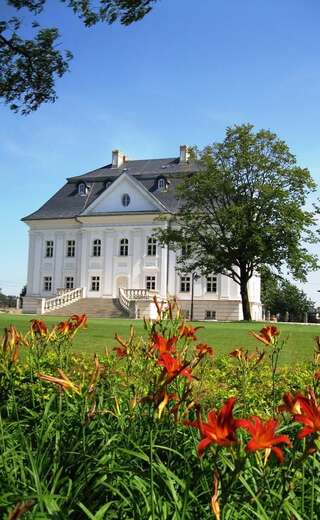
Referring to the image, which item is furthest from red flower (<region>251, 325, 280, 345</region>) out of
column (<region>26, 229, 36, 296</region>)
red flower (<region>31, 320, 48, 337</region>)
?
column (<region>26, 229, 36, 296</region>)

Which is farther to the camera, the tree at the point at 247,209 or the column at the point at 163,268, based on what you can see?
the column at the point at 163,268

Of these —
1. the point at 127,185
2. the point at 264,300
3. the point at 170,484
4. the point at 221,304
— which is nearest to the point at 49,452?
the point at 170,484

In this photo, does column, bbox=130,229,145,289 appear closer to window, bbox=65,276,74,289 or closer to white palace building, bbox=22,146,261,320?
white palace building, bbox=22,146,261,320

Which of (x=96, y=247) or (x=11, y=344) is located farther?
(x=96, y=247)

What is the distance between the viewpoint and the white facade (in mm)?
46656

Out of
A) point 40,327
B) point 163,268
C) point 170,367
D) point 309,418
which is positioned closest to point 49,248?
point 163,268

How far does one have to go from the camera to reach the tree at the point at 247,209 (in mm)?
33750

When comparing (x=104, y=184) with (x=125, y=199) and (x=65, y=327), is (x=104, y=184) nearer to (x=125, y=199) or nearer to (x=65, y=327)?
(x=125, y=199)

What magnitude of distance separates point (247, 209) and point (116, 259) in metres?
17.6

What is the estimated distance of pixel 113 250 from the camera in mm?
49438

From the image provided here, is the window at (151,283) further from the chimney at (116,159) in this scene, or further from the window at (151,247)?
the chimney at (116,159)

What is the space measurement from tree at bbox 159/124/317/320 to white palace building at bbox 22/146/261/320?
29.6 ft

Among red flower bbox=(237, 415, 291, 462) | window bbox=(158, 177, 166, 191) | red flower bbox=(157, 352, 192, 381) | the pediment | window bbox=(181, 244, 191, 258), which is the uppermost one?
window bbox=(158, 177, 166, 191)

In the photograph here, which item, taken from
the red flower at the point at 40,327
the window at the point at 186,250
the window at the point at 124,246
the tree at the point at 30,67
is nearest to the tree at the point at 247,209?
the window at the point at 186,250
